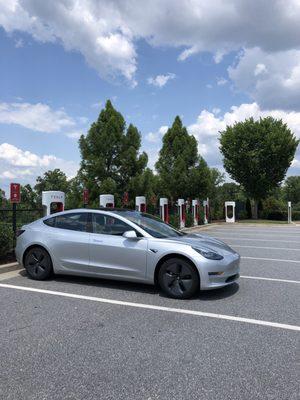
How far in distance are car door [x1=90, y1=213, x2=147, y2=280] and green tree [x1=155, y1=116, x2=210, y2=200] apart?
22.8 m

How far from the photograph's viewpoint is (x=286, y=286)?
23.9 ft

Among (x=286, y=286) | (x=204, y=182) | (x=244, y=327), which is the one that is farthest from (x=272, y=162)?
(x=244, y=327)

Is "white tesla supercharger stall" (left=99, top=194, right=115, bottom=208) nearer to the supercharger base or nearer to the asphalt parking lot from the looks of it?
the asphalt parking lot

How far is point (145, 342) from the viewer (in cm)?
451

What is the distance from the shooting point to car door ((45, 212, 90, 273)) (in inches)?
282

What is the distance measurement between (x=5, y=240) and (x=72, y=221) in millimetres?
2098

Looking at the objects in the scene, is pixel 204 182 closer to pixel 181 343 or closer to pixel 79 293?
pixel 79 293

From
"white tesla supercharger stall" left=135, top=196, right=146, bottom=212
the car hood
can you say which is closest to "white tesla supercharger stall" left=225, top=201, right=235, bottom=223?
"white tesla supercharger stall" left=135, top=196, right=146, bottom=212

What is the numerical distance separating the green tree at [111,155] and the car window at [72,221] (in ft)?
45.5

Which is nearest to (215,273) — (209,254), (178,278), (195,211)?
(209,254)

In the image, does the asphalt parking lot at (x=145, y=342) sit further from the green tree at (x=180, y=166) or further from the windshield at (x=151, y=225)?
the green tree at (x=180, y=166)

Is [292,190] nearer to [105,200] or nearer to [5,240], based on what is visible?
[105,200]

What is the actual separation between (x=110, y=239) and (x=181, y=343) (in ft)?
9.27

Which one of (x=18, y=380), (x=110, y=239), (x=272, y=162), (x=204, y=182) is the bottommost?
(x=18, y=380)
